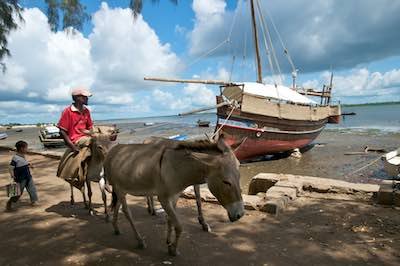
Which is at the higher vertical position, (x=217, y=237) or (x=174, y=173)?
(x=174, y=173)

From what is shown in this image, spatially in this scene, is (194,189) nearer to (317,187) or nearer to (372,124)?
(317,187)

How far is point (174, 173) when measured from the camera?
3875mm

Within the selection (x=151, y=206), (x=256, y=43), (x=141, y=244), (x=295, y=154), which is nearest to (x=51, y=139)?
(x=256, y=43)

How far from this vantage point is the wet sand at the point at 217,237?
4168 mm

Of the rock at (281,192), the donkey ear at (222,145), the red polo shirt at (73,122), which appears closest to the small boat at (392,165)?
the rock at (281,192)

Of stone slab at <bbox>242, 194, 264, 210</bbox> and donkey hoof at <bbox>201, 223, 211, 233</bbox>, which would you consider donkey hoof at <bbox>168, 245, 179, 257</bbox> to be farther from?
stone slab at <bbox>242, 194, 264, 210</bbox>

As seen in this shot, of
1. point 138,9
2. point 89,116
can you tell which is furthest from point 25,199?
point 138,9

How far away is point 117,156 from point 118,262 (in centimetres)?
134

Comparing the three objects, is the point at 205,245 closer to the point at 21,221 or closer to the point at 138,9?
the point at 21,221

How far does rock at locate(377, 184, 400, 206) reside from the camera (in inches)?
243

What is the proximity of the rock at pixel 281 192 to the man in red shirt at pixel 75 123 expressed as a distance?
350 centimetres

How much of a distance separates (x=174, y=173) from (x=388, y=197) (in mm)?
4398

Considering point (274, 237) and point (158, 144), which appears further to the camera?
point (274, 237)

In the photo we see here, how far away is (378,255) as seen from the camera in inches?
168
